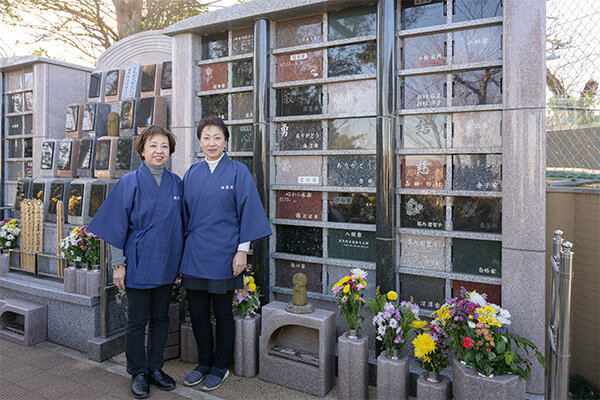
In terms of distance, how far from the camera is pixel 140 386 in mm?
3096

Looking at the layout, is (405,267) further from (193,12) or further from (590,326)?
(193,12)

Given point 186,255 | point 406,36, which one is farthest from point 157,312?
point 406,36

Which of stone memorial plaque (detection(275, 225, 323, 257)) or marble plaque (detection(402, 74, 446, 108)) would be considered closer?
marble plaque (detection(402, 74, 446, 108))

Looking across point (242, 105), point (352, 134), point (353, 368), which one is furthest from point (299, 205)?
point (353, 368)

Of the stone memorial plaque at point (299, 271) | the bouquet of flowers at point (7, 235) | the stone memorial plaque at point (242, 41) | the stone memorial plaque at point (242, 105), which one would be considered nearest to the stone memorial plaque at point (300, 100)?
the stone memorial plaque at point (242, 105)

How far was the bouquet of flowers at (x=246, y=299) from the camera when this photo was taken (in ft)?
11.4

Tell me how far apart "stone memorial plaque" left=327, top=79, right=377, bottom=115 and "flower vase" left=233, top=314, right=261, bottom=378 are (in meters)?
2.02

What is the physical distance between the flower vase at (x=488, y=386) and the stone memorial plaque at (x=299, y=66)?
8.92 ft

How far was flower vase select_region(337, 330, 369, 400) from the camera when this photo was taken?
2.96 metres

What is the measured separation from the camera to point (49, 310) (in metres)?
4.14

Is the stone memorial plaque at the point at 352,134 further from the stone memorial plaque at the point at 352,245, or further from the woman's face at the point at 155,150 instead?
the woman's face at the point at 155,150

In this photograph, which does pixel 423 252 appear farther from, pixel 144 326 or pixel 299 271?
pixel 144 326

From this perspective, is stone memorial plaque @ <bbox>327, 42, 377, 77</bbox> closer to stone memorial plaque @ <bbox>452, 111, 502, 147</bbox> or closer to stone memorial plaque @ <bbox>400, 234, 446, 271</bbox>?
stone memorial plaque @ <bbox>452, 111, 502, 147</bbox>

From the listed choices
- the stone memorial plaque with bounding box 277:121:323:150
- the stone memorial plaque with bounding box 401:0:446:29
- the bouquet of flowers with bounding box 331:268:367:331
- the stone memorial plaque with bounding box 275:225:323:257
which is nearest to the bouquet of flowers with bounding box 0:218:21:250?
the stone memorial plaque with bounding box 275:225:323:257
